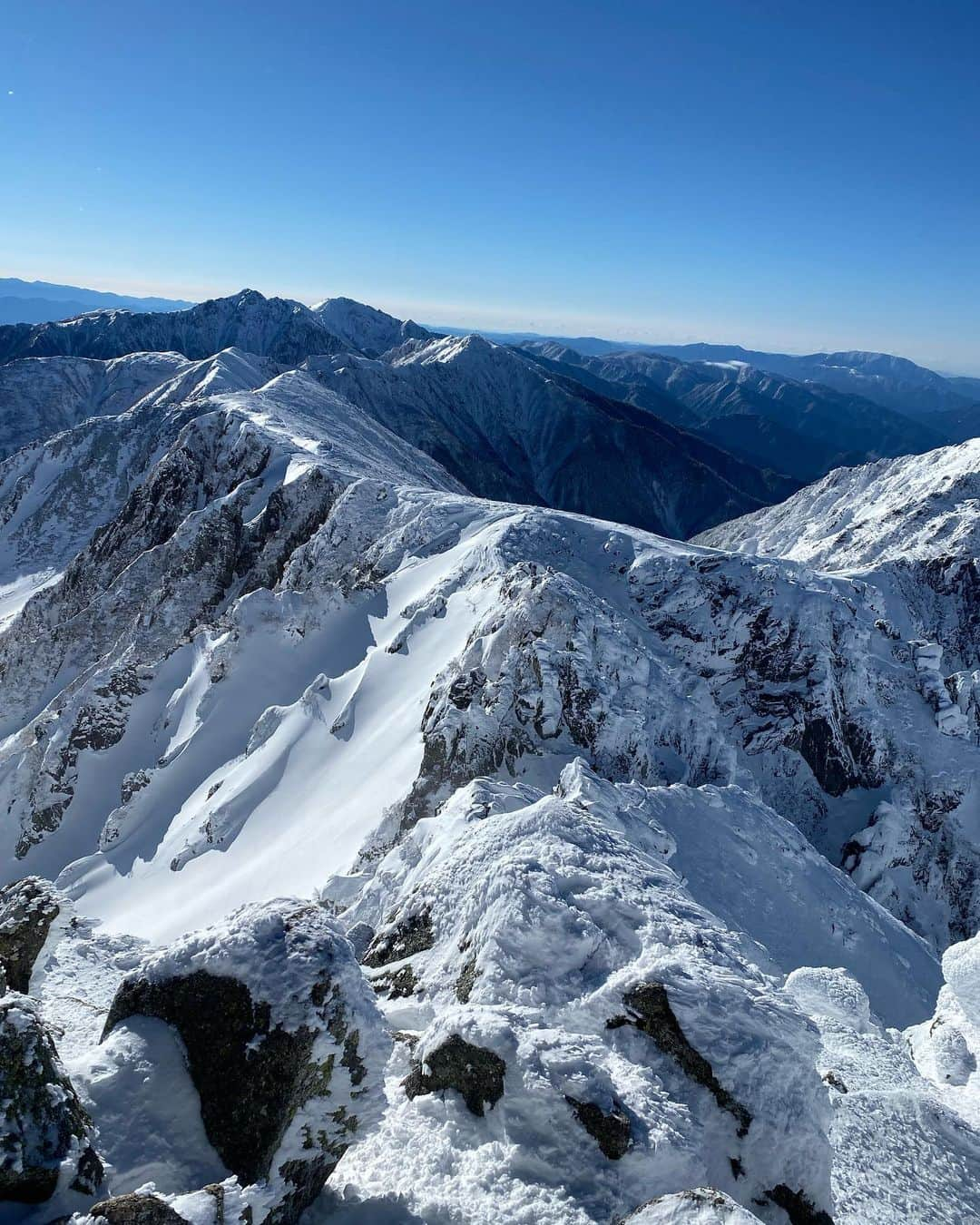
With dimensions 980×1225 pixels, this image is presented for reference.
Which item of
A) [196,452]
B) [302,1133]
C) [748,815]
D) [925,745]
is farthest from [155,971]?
[196,452]

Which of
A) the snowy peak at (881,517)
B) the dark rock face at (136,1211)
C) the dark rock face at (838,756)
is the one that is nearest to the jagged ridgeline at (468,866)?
the dark rock face at (136,1211)

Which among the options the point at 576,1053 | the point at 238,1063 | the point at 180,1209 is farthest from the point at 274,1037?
the point at 576,1053

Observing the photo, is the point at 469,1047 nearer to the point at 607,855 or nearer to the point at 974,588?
the point at 607,855

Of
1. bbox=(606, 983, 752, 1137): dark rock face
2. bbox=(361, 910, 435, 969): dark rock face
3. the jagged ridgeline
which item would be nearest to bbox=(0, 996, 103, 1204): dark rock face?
the jagged ridgeline

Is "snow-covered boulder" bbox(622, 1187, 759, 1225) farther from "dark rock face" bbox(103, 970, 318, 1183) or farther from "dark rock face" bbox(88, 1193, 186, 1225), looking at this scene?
"dark rock face" bbox(88, 1193, 186, 1225)

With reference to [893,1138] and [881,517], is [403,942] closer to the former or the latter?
[893,1138]
